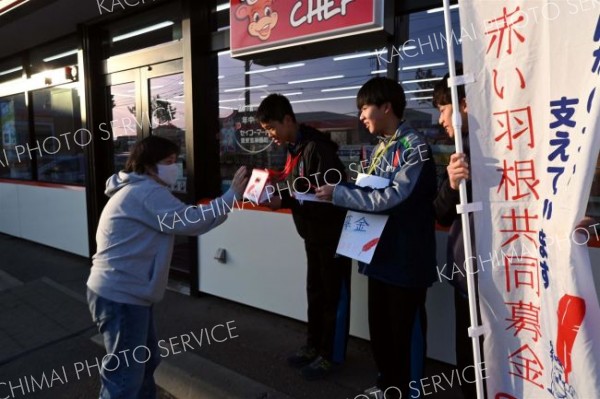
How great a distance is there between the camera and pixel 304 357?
3.03 m

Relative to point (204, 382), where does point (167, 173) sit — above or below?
above

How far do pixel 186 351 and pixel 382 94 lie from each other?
2349 millimetres

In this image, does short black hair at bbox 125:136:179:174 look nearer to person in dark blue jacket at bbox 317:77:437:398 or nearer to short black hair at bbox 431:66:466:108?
person in dark blue jacket at bbox 317:77:437:398

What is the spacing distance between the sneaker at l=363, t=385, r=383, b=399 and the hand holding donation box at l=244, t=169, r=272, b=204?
1256mm

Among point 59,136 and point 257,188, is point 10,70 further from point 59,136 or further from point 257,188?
point 257,188

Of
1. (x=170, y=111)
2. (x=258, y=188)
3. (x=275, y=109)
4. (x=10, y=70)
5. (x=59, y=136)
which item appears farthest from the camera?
(x=10, y=70)

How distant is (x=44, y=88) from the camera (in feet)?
20.5

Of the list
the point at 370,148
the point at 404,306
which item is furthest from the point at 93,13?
the point at 404,306

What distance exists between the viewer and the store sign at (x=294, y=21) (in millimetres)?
2816

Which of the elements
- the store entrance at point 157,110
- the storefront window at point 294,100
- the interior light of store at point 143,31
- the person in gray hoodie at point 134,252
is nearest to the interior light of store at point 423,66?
the storefront window at point 294,100

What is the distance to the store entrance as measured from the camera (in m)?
4.46

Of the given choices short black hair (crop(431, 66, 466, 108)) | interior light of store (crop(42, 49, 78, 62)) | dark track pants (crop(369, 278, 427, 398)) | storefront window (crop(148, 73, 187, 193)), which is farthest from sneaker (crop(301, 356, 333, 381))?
interior light of store (crop(42, 49, 78, 62))

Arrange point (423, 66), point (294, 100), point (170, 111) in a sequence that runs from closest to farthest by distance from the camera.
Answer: point (423, 66) < point (294, 100) < point (170, 111)

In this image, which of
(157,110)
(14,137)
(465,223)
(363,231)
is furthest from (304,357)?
(14,137)
